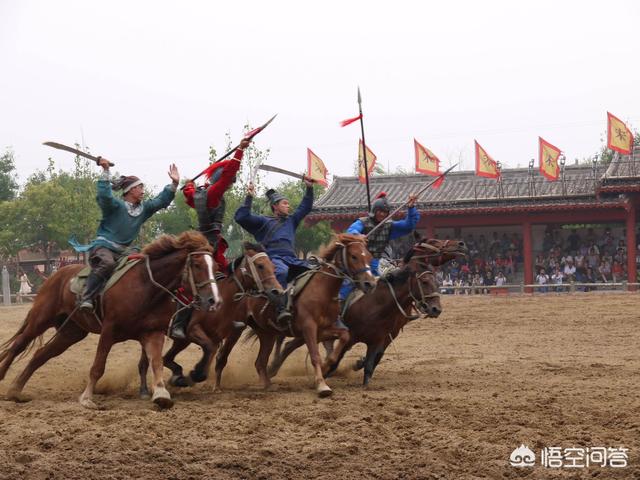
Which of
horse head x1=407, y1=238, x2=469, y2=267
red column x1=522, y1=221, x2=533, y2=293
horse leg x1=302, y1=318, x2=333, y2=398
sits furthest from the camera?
red column x1=522, y1=221, x2=533, y2=293

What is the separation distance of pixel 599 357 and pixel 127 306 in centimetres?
718

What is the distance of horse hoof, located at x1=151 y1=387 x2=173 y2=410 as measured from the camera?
9039mm

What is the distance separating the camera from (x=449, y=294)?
29.8 meters

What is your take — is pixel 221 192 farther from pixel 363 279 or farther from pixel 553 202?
pixel 553 202

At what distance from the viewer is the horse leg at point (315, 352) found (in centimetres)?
991

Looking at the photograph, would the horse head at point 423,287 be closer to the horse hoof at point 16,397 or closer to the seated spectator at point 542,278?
the horse hoof at point 16,397

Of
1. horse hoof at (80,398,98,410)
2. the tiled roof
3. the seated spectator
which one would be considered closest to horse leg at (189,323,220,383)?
horse hoof at (80,398,98,410)

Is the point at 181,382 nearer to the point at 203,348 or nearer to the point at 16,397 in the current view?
the point at 203,348

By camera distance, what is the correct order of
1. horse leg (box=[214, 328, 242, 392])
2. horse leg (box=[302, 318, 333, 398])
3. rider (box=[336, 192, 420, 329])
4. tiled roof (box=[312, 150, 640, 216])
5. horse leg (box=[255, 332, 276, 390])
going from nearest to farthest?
1. horse leg (box=[302, 318, 333, 398])
2. horse leg (box=[214, 328, 242, 392])
3. horse leg (box=[255, 332, 276, 390])
4. rider (box=[336, 192, 420, 329])
5. tiled roof (box=[312, 150, 640, 216])

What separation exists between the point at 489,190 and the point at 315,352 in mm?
24857

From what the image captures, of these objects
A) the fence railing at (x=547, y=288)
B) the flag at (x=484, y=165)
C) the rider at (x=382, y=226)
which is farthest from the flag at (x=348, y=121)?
the flag at (x=484, y=165)

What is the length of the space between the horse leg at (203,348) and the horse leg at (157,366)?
90cm

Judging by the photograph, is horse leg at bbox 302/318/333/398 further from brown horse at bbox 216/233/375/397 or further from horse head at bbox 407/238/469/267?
horse head at bbox 407/238/469/267

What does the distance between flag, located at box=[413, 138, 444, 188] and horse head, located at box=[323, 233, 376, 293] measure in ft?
80.2
